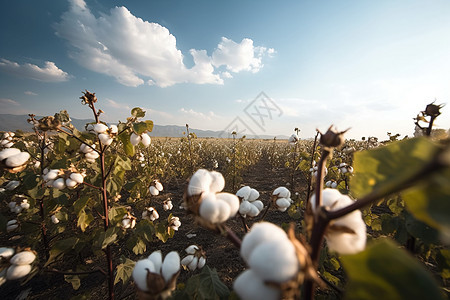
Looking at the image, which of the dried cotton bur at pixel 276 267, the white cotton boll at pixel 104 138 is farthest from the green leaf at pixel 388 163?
the white cotton boll at pixel 104 138

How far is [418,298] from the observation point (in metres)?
0.36

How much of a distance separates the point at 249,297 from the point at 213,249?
406cm

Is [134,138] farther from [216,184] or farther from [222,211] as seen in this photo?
[222,211]

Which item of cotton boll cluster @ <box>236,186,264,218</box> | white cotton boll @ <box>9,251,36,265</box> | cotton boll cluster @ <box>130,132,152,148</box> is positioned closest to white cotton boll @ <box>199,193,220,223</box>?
cotton boll cluster @ <box>236,186,264,218</box>

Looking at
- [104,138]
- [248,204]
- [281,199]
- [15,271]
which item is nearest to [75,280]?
[15,271]

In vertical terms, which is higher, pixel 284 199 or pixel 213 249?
pixel 284 199

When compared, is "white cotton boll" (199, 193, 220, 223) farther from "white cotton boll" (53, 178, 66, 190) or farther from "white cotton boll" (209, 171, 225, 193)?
"white cotton boll" (53, 178, 66, 190)

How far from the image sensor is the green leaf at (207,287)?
110 cm

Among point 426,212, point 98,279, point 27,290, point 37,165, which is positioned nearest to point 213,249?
point 98,279

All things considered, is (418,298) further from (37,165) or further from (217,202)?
(37,165)

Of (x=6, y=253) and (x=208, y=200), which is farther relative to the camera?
(x=6, y=253)

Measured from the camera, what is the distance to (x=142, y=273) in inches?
30.0

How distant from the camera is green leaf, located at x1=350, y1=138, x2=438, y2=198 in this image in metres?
0.41

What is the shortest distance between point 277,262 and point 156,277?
580mm
